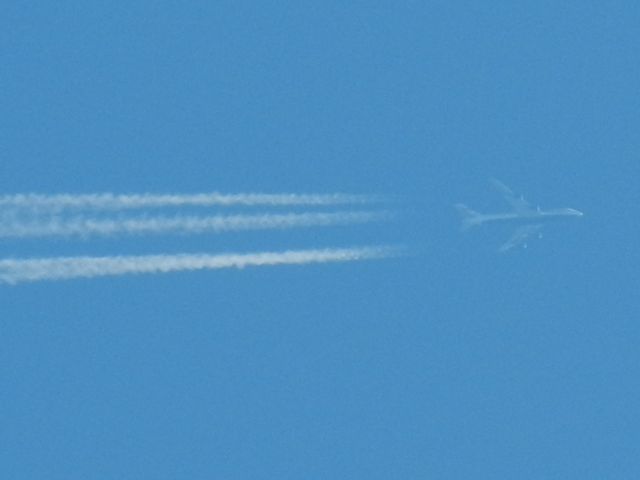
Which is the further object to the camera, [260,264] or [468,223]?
[468,223]

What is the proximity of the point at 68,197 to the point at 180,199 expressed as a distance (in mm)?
4861

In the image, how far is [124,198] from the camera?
54.6 m

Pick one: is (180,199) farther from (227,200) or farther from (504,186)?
(504,186)

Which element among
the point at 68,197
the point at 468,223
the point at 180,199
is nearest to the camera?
the point at 68,197

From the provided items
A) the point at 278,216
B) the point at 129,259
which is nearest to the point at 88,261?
the point at 129,259

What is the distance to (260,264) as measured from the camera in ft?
192

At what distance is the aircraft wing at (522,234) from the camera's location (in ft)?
222

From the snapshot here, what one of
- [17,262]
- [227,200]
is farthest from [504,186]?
[17,262]

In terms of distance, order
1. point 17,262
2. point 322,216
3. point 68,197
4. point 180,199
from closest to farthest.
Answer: point 17,262 < point 68,197 < point 180,199 < point 322,216

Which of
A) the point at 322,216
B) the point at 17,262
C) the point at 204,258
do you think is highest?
the point at 322,216

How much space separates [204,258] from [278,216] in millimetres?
4353

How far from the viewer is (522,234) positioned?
67688mm

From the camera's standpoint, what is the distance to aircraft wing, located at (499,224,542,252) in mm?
67562

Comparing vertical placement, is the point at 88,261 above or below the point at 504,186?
below
